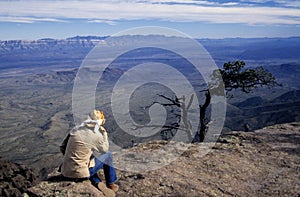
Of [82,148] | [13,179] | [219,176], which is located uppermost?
[82,148]

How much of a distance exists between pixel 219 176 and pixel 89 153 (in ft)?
17.0

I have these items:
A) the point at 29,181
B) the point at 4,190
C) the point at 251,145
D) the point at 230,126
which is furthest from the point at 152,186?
the point at 230,126

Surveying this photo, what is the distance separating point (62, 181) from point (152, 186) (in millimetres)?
3216

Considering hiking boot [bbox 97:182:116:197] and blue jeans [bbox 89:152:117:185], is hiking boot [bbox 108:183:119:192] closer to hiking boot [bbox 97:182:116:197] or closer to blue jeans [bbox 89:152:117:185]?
blue jeans [bbox 89:152:117:185]

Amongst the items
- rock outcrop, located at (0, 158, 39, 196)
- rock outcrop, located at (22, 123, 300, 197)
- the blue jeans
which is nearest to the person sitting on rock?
the blue jeans

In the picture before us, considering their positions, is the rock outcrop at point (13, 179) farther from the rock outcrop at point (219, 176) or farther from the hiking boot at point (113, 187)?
the hiking boot at point (113, 187)

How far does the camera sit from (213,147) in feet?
54.0

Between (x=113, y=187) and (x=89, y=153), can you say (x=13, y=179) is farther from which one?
(x=89, y=153)

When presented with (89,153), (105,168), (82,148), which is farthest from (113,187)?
(82,148)

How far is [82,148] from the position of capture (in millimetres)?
10617

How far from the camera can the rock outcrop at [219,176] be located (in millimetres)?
11297

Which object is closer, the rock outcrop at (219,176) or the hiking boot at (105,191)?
the hiking boot at (105,191)

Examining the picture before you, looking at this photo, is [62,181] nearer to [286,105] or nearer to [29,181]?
[29,181]

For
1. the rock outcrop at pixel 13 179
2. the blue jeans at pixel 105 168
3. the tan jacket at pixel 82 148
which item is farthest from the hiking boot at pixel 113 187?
the rock outcrop at pixel 13 179
